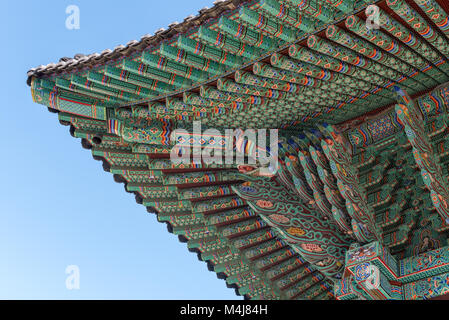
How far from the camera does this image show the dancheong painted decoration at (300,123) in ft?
23.0

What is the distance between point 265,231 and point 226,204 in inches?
34.2

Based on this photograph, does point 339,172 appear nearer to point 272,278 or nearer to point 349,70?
point 349,70

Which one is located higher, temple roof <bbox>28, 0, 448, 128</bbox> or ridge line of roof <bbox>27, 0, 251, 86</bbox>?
ridge line of roof <bbox>27, 0, 251, 86</bbox>

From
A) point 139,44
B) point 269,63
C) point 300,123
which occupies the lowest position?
point 300,123

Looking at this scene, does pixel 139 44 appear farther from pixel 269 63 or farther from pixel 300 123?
pixel 300 123

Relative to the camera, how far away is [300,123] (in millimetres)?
8859

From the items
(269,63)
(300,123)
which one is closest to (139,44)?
(269,63)

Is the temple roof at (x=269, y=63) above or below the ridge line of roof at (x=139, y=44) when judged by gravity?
below

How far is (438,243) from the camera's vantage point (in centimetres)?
801

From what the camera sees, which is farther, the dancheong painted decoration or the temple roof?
the dancheong painted decoration

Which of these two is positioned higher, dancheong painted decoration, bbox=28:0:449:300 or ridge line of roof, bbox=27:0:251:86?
ridge line of roof, bbox=27:0:251:86

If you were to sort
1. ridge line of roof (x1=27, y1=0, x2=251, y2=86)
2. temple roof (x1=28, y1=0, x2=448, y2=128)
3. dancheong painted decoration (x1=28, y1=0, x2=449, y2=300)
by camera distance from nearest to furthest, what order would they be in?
1. temple roof (x1=28, y1=0, x2=448, y2=128)
2. ridge line of roof (x1=27, y1=0, x2=251, y2=86)
3. dancheong painted decoration (x1=28, y1=0, x2=449, y2=300)

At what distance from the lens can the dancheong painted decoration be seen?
23.0 ft

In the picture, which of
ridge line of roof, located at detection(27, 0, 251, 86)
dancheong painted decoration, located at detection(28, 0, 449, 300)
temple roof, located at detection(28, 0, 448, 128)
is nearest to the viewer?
temple roof, located at detection(28, 0, 448, 128)
